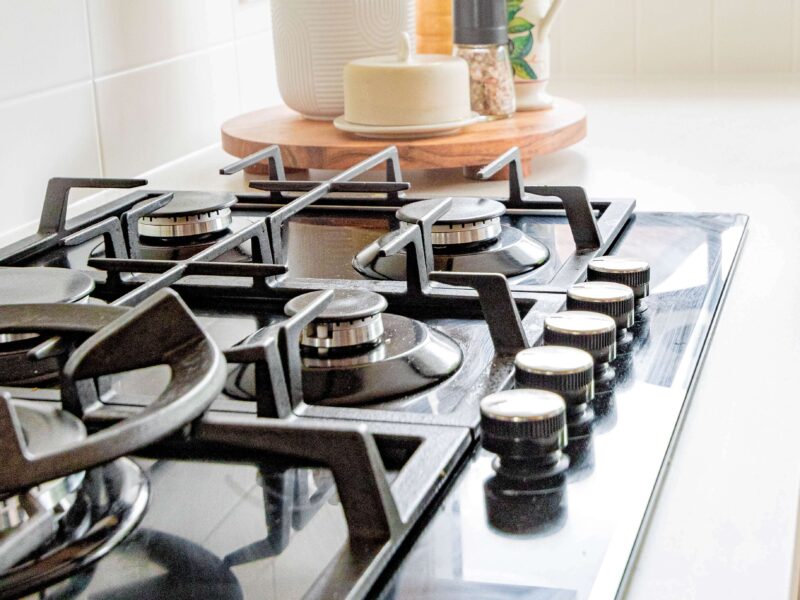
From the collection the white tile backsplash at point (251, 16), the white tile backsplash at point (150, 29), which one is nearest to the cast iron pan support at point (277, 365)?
the white tile backsplash at point (150, 29)

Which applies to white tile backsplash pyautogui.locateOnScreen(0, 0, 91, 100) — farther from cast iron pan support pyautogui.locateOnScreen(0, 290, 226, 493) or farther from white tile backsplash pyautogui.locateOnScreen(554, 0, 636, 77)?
white tile backsplash pyautogui.locateOnScreen(554, 0, 636, 77)

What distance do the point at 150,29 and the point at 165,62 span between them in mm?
54

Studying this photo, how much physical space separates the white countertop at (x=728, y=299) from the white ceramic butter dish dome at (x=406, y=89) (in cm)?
8

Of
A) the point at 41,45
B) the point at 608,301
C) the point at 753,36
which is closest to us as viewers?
the point at 608,301

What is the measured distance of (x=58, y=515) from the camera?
1.50ft

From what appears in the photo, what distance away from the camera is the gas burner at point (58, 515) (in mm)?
426

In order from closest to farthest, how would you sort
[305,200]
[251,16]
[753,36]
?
[305,200], [251,16], [753,36]

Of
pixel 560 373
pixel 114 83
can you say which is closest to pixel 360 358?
pixel 560 373

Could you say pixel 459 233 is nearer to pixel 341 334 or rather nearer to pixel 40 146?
pixel 341 334

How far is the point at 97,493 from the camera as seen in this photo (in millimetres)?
486

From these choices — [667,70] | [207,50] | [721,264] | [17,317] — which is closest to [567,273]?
[721,264]

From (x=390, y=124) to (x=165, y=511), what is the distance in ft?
2.78

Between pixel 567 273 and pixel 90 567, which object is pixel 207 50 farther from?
pixel 90 567

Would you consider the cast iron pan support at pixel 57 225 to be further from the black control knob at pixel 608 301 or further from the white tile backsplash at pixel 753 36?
the white tile backsplash at pixel 753 36
